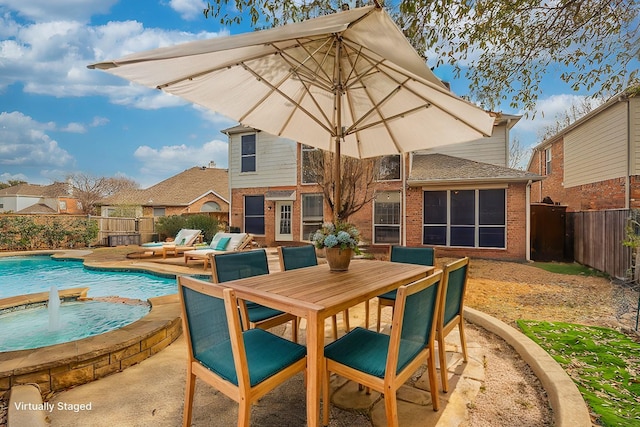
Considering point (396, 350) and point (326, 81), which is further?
point (326, 81)

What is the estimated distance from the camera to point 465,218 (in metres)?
10.7

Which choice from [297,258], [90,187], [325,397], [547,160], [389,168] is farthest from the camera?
[90,187]

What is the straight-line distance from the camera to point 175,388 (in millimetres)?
2455

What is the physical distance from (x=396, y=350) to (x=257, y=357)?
0.89 m

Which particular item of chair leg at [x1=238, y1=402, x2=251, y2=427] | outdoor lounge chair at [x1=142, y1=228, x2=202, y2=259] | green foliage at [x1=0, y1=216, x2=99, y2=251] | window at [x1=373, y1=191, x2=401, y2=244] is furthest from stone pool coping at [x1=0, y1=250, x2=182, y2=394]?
green foliage at [x1=0, y1=216, x2=99, y2=251]

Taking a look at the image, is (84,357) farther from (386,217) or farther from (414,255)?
(386,217)

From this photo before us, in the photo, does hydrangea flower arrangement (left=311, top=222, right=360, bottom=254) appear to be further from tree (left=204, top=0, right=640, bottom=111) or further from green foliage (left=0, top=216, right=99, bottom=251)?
green foliage (left=0, top=216, right=99, bottom=251)

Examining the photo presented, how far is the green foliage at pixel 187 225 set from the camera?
44.0ft

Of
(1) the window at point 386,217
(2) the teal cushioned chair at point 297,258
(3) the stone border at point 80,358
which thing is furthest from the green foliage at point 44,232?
(2) the teal cushioned chair at point 297,258

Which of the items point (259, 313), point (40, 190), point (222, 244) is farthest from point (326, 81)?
point (40, 190)

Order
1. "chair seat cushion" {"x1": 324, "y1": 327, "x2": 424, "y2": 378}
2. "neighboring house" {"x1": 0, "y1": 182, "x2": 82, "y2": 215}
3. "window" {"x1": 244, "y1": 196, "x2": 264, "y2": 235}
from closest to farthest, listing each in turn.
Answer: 1. "chair seat cushion" {"x1": 324, "y1": 327, "x2": 424, "y2": 378}
2. "window" {"x1": 244, "y1": 196, "x2": 264, "y2": 235}
3. "neighboring house" {"x1": 0, "y1": 182, "x2": 82, "y2": 215}

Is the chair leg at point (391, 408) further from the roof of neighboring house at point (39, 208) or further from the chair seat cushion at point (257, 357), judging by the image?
the roof of neighboring house at point (39, 208)

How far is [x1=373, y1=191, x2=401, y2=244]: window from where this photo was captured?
1153 centimetres

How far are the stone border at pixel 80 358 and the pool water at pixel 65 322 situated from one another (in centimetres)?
154
